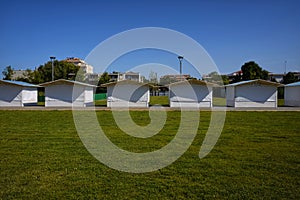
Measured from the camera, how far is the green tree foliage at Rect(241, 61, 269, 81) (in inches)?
2248

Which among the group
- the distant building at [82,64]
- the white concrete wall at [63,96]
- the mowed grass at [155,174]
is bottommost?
the mowed grass at [155,174]

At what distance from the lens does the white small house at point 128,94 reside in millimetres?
25625

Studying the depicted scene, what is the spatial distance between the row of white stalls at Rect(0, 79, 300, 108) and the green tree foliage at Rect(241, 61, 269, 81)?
3089 centimetres

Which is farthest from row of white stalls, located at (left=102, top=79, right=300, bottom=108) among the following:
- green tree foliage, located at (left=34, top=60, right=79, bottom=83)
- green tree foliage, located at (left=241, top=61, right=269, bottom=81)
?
green tree foliage, located at (left=241, top=61, right=269, bottom=81)

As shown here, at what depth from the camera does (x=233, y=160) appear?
21.5 ft

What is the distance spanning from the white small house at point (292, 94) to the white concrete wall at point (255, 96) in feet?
12.0

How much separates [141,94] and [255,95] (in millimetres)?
11474

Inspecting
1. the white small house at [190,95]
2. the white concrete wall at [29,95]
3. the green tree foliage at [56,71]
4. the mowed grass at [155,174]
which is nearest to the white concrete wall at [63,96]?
the white concrete wall at [29,95]

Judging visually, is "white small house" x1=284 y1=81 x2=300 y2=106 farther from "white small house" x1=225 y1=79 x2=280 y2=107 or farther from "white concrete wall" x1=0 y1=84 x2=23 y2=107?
"white concrete wall" x1=0 y1=84 x2=23 y2=107

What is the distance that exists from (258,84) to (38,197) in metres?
25.4

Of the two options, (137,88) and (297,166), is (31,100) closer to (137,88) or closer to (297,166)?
(137,88)

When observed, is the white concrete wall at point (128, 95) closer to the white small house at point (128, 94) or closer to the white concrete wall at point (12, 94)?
the white small house at point (128, 94)

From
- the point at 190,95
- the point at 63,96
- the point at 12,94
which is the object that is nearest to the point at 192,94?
the point at 190,95

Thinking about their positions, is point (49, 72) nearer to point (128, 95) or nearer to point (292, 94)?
point (128, 95)
